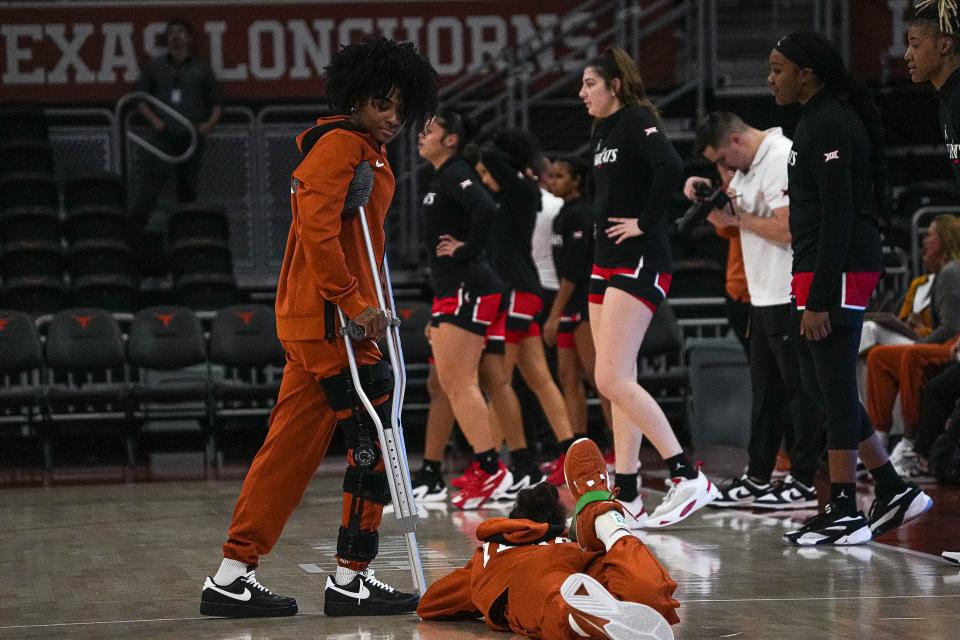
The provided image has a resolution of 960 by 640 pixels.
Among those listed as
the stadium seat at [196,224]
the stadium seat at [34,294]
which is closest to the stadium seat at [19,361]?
the stadium seat at [34,294]

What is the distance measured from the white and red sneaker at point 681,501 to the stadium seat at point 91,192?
23.8 feet

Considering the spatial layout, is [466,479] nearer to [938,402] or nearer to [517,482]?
[517,482]

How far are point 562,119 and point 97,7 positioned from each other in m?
4.39

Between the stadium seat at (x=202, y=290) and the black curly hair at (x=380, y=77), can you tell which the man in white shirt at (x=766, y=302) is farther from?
the stadium seat at (x=202, y=290)

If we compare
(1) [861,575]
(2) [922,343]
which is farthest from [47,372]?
(1) [861,575]

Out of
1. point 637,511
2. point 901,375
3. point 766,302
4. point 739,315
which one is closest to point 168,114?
point 739,315

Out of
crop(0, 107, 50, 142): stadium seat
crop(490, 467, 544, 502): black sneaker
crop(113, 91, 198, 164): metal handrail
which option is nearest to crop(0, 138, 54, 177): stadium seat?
crop(0, 107, 50, 142): stadium seat

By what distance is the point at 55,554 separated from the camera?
5480 millimetres

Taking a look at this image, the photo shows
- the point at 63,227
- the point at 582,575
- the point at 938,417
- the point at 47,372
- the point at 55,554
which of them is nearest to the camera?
the point at 582,575

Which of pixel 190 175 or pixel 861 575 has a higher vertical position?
pixel 190 175

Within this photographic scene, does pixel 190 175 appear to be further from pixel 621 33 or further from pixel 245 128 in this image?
pixel 621 33

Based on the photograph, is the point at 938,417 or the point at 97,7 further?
the point at 97,7

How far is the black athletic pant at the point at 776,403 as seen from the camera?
Answer: 20.7 ft

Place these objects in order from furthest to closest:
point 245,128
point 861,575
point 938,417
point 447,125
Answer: point 245,128
point 938,417
point 447,125
point 861,575
